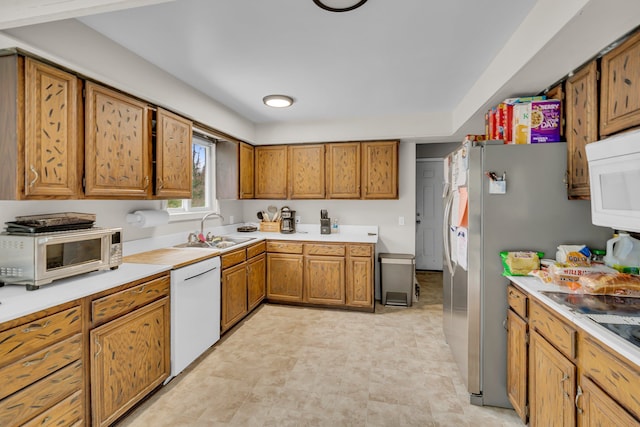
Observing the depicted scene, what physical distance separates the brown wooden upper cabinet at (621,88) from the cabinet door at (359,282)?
96.1 inches

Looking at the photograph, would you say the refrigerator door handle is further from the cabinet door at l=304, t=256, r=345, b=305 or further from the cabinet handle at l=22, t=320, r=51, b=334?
the cabinet handle at l=22, t=320, r=51, b=334

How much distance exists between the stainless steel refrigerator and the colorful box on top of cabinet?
137 millimetres

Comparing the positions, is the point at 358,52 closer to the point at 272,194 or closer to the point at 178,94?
the point at 178,94

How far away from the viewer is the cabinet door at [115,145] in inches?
75.9

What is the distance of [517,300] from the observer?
181cm

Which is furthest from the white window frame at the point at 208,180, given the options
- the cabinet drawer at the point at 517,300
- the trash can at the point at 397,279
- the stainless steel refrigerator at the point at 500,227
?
the cabinet drawer at the point at 517,300

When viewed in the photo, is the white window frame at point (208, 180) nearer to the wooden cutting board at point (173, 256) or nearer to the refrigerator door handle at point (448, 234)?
the wooden cutting board at point (173, 256)

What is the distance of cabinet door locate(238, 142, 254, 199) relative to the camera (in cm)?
393

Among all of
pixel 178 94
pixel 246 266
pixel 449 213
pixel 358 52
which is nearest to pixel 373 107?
pixel 358 52

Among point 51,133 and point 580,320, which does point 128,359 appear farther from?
point 580,320

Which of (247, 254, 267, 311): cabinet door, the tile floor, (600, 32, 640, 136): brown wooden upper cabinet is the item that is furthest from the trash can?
(600, 32, 640, 136): brown wooden upper cabinet

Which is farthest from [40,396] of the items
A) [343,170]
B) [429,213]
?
[429,213]

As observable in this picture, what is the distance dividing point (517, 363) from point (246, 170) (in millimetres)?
3480

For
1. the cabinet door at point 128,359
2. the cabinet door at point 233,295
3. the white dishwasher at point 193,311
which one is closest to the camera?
the cabinet door at point 128,359
